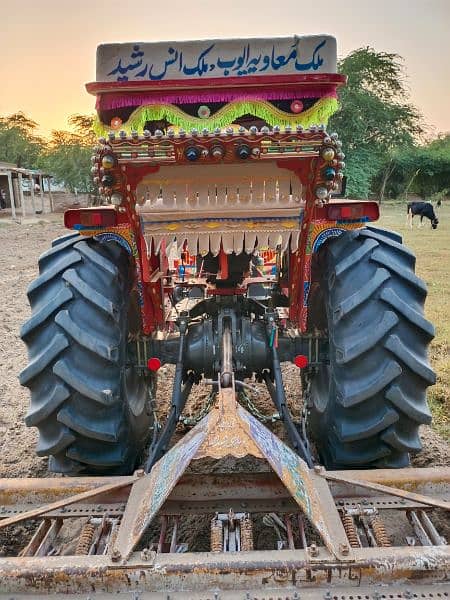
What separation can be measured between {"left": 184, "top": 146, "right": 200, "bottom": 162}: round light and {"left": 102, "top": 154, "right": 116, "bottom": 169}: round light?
0.83 ft

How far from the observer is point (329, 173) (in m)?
1.98

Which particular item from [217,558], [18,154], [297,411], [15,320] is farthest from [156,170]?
[18,154]

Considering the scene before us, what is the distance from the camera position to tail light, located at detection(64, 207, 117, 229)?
2387mm

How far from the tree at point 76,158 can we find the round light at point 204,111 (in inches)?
1096

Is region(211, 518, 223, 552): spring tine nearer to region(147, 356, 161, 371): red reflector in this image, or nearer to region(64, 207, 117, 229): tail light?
region(147, 356, 161, 371): red reflector

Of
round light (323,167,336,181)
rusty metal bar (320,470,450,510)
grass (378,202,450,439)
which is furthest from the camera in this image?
grass (378,202,450,439)

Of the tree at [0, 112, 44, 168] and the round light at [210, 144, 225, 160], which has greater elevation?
the tree at [0, 112, 44, 168]

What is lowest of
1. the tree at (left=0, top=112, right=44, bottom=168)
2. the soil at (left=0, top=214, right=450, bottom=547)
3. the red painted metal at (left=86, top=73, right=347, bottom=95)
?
the soil at (left=0, top=214, right=450, bottom=547)

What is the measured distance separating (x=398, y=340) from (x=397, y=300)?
17 cm

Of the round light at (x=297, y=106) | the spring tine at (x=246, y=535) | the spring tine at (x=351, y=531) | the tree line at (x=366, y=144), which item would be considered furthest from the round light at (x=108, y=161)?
the tree line at (x=366, y=144)

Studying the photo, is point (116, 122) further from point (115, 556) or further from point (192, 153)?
point (115, 556)

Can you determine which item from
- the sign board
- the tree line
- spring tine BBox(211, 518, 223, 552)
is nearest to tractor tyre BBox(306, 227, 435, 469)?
spring tine BBox(211, 518, 223, 552)

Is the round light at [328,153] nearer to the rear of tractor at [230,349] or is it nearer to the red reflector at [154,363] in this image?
the rear of tractor at [230,349]

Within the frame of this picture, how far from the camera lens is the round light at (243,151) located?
Answer: 1.84 meters
